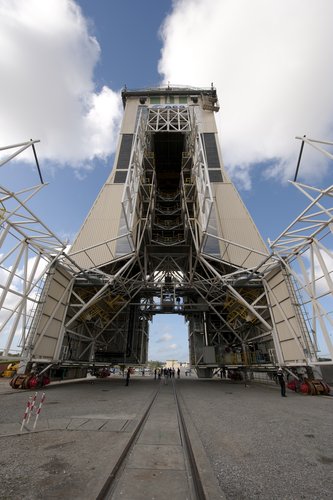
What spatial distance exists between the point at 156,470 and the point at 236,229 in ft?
63.8

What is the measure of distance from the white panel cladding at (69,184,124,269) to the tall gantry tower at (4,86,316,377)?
98mm

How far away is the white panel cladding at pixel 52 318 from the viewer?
49.6ft

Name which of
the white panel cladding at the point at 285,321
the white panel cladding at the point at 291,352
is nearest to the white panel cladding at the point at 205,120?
the white panel cladding at the point at 285,321

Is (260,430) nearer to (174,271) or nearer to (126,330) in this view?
(126,330)

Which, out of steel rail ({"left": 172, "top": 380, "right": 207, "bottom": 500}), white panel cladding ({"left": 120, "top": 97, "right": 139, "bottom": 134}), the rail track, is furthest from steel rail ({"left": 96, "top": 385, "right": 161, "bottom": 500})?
white panel cladding ({"left": 120, "top": 97, "right": 139, "bottom": 134})

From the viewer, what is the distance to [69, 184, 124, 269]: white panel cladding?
62.8ft

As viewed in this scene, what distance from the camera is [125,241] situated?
791 inches

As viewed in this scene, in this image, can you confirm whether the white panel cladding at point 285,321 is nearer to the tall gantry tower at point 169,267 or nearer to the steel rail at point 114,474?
the tall gantry tower at point 169,267

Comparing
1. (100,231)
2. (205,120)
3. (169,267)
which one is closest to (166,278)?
(169,267)

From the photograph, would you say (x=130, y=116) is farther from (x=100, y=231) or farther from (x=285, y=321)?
(x=285, y=321)

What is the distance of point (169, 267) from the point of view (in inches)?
1174

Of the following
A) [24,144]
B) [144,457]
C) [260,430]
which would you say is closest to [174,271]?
[24,144]

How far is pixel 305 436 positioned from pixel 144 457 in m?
4.25

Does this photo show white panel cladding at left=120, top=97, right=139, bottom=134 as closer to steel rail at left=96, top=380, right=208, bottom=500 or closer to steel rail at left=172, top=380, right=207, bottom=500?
steel rail at left=172, top=380, right=207, bottom=500
